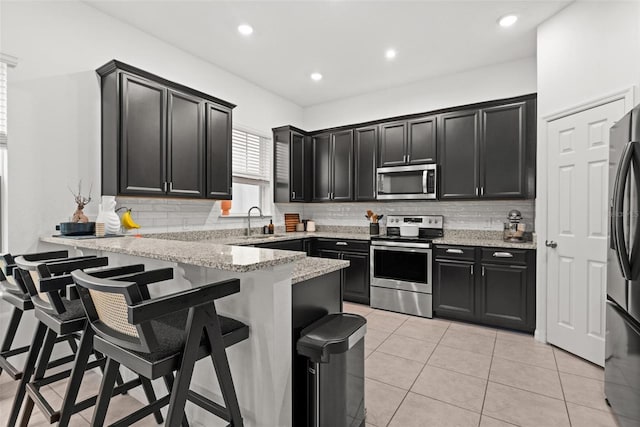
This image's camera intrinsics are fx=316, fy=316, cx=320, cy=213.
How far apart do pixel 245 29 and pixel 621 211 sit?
3.36 m

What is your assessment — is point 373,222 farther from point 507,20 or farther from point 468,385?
point 507,20

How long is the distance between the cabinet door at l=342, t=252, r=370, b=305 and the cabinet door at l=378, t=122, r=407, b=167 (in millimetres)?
1323

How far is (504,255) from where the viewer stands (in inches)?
130

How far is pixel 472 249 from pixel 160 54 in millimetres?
3968

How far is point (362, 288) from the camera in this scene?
13.8 feet

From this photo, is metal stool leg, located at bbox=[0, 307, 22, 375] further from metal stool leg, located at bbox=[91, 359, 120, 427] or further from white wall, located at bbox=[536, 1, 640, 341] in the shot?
white wall, located at bbox=[536, 1, 640, 341]

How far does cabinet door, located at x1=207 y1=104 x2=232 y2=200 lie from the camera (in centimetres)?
343

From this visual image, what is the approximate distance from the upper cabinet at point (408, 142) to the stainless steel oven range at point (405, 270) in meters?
0.87

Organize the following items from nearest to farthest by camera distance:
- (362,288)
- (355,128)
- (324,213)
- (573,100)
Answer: (573,100) → (362,288) → (355,128) → (324,213)

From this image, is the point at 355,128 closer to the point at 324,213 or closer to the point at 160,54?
the point at 324,213

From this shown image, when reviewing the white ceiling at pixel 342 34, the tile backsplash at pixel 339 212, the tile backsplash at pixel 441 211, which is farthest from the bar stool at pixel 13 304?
the tile backsplash at pixel 441 211

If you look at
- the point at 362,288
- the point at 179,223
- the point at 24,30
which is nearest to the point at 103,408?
the point at 179,223

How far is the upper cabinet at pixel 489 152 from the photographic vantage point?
343cm

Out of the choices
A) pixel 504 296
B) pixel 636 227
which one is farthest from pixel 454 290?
pixel 636 227
